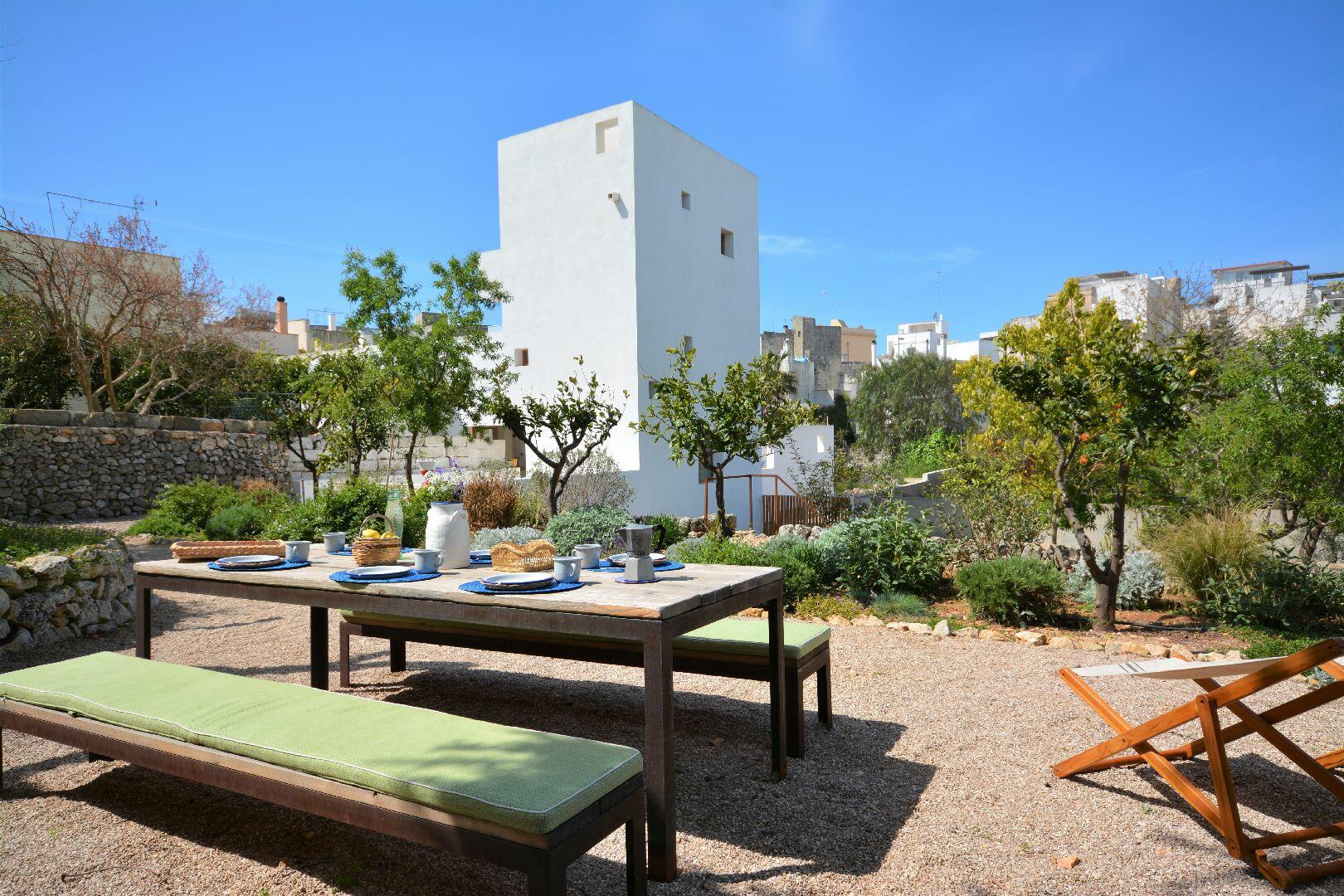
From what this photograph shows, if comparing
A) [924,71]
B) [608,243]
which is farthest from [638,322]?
[924,71]

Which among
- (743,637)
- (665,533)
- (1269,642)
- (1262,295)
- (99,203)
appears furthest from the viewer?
(1262,295)

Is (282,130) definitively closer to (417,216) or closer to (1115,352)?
(417,216)

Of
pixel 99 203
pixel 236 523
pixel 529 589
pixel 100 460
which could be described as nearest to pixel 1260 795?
pixel 529 589

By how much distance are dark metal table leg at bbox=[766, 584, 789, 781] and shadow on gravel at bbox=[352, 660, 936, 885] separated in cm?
9

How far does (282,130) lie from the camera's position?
7285 millimetres

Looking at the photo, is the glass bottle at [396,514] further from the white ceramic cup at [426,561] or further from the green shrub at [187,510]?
the green shrub at [187,510]

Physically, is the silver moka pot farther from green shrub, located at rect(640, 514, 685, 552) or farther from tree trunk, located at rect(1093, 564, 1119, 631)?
green shrub, located at rect(640, 514, 685, 552)

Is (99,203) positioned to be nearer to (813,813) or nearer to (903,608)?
(903,608)

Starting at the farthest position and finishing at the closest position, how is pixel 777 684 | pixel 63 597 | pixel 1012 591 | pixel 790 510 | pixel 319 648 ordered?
pixel 790 510 < pixel 1012 591 < pixel 63 597 < pixel 319 648 < pixel 777 684

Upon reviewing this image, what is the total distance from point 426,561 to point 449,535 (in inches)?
7.7

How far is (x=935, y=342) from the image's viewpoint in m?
41.8

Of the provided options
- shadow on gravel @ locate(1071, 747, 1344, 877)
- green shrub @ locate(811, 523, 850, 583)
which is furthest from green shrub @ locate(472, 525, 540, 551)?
shadow on gravel @ locate(1071, 747, 1344, 877)

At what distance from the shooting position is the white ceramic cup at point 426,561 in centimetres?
302

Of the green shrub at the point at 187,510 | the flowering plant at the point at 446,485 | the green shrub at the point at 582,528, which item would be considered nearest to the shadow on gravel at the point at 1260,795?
the green shrub at the point at 582,528
